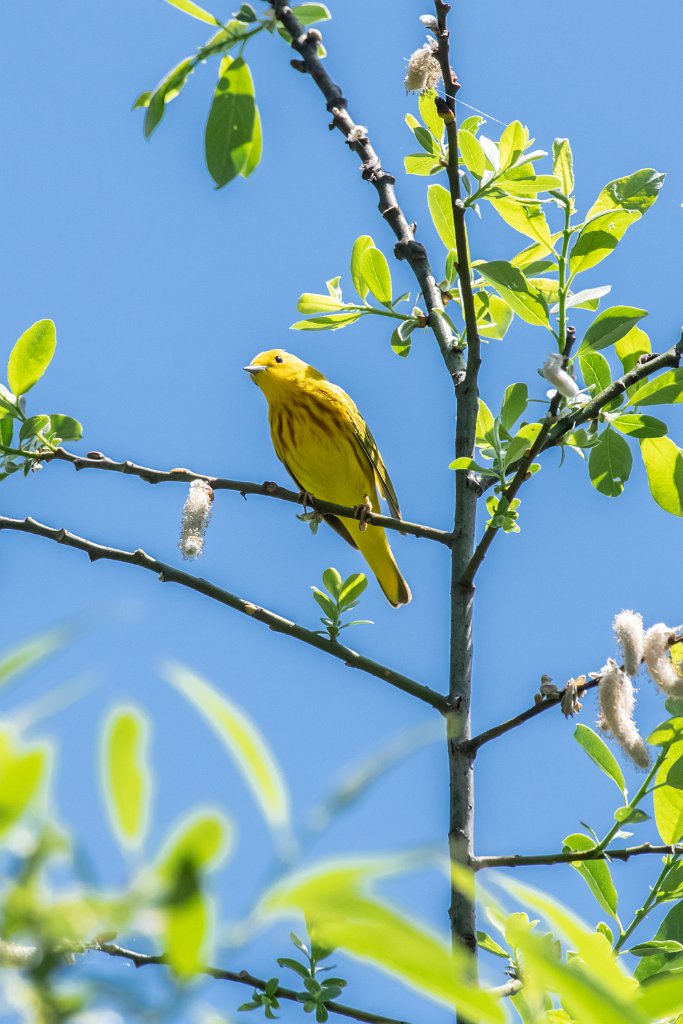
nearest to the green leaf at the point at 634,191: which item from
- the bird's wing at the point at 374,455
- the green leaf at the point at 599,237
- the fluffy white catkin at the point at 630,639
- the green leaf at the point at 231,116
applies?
the green leaf at the point at 599,237

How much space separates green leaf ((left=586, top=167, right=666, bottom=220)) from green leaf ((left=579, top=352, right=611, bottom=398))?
281mm

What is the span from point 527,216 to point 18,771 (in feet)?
7.08

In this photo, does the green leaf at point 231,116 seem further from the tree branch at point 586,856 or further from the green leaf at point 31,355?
the tree branch at point 586,856

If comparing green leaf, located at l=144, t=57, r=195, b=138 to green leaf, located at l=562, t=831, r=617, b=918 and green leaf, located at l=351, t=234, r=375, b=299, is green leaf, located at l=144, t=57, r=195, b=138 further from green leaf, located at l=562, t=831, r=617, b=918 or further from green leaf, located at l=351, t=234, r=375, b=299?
green leaf, located at l=562, t=831, r=617, b=918

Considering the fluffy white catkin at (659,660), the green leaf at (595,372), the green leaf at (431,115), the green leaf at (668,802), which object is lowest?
the green leaf at (668,802)

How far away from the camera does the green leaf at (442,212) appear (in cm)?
284

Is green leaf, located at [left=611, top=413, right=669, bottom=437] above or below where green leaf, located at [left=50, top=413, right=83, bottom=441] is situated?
below

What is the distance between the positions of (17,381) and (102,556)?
1.45 ft

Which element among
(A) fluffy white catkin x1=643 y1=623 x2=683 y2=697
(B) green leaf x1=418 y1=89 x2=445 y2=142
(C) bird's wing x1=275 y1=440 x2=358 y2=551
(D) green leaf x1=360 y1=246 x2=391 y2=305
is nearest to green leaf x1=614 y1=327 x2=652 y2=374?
(D) green leaf x1=360 y1=246 x2=391 y2=305

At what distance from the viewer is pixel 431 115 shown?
2.82 metres

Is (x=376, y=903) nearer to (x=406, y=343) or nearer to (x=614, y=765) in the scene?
(x=614, y=765)

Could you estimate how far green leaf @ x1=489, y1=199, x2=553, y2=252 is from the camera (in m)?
2.38

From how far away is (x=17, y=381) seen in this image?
2.51 metres

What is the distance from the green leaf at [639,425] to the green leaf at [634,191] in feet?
1.32
